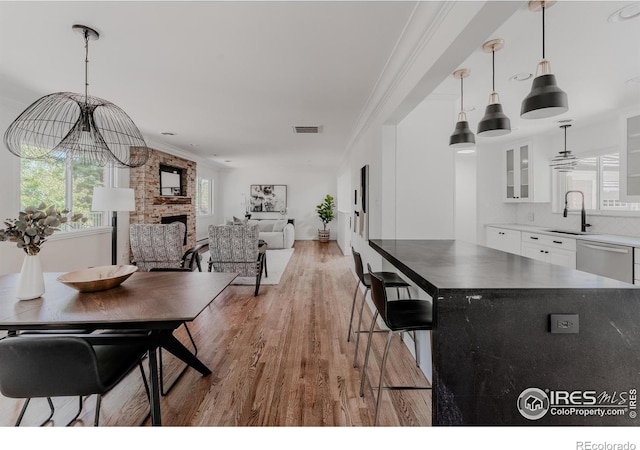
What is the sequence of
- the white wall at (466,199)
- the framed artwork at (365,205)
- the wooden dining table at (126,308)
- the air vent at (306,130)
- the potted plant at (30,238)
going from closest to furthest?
the wooden dining table at (126,308) → the potted plant at (30,238) → the framed artwork at (365,205) → the air vent at (306,130) → the white wall at (466,199)

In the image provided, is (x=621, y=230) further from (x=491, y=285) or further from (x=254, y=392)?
(x=254, y=392)

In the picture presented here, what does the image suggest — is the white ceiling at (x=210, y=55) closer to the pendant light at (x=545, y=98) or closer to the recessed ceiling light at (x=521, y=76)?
the pendant light at (x=545, y=98)

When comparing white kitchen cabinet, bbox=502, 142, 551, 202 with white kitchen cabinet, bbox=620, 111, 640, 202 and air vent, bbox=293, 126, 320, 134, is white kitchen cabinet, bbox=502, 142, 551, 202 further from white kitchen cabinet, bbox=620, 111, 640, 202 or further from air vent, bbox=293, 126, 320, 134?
air vent, bbox=293, 126, 320, 134

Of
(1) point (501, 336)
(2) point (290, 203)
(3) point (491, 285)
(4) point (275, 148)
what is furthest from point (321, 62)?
(2) point (290, 203)

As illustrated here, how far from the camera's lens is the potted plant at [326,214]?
9.24 meters

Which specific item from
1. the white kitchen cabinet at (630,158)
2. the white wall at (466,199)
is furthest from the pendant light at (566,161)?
the white wall at (466,199)

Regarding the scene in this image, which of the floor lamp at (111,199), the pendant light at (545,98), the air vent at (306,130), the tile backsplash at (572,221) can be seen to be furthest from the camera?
the air vent at (306,130)

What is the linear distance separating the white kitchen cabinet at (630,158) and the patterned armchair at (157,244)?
5109 millimetres

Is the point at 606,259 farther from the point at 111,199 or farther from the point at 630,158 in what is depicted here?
the point at 111,199

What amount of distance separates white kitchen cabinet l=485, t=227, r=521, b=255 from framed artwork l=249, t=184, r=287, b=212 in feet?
20.5

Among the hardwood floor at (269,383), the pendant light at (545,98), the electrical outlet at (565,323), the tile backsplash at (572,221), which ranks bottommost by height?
the hardwood floor at (269,383)

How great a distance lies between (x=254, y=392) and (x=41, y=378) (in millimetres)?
1128

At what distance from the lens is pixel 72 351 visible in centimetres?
116

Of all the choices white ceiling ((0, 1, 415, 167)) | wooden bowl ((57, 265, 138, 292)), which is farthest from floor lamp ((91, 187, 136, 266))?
wooden bowl ((57, 265, 138, 292))
